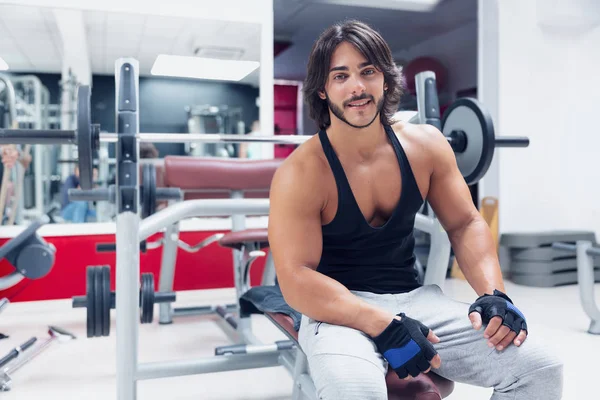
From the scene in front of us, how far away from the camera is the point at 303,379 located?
5.46 ft

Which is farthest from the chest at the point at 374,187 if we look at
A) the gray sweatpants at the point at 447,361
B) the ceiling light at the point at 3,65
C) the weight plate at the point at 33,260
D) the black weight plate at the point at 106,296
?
the ceiling light at the point at 3,65

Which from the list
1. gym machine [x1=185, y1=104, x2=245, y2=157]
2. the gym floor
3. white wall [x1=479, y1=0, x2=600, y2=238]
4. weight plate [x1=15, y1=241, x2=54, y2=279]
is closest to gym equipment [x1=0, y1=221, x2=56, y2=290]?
weight plate [x1=15, y1=241, x2=54, y2=279]

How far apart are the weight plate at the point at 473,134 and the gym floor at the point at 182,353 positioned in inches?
23.4

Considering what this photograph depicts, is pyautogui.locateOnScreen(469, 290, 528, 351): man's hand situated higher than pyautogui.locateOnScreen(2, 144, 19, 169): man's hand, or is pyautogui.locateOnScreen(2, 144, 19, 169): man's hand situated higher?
pyautogui.locateOnScreen(2, 144, 19, 169): man's hand

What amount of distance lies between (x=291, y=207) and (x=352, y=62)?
1.32ft

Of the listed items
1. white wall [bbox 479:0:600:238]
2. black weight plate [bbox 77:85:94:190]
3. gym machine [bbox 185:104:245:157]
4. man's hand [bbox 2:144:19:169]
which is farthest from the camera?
gym machine [bbox 185:104:245:157]

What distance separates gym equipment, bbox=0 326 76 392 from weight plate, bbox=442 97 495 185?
2002 mm

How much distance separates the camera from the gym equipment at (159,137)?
4.71 ft

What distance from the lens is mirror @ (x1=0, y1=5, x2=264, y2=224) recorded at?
13.3 ft

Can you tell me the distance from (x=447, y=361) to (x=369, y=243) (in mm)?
329

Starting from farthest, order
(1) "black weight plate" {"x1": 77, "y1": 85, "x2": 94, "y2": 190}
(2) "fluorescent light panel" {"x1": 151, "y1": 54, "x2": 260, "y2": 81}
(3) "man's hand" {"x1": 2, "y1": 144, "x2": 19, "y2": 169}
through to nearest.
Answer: (2) "fluorescent light panel" {"x1": 151, "y1": 54, "x2": 260, "y2": 81} < (3) "man's hand" {"x1": 2, "y1": 144, "x2": 19, "y2": 169} < (1) "black weight plate" {"x1": 77, "y1": 85, "x2": 94, "y2": 190}

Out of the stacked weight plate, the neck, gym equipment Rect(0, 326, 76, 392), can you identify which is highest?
the neck

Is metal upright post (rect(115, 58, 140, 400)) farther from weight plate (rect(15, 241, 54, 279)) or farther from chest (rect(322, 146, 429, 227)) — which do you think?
weight plate (rect(15, 241, 54, 279))

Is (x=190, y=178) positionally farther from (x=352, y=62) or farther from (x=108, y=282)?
(x=352, y=62)
